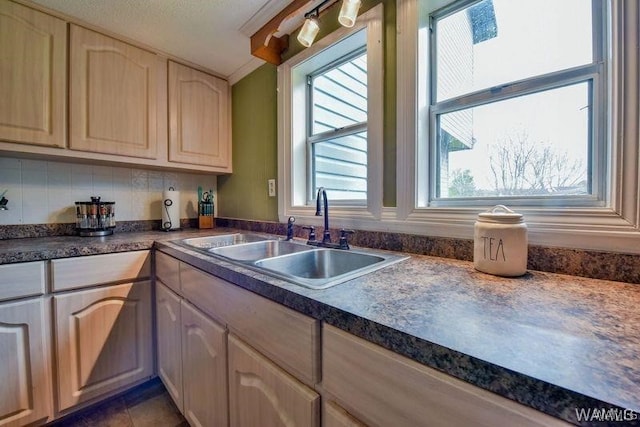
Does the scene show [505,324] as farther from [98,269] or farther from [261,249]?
[98,269]

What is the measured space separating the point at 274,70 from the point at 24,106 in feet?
4.27

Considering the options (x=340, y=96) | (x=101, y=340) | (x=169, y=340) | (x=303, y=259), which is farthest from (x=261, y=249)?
(x=340, y=96)

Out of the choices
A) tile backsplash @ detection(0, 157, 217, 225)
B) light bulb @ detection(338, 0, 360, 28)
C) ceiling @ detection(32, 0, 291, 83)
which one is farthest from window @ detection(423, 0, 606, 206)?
tile backsplash @ detection(0, 157, 217, 225)

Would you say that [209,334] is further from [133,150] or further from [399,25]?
[399,25]

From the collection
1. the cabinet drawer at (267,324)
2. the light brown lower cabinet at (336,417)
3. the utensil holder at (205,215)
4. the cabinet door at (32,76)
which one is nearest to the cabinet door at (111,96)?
the cabinet door at (32,76)

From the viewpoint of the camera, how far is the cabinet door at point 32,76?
129 centimetres

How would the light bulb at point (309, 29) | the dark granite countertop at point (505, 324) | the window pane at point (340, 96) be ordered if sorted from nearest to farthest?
1. the dark granite countertop at point (505, 324)
2. the light bulb at point (309, 29)
3. the window pane at point (340, 96)

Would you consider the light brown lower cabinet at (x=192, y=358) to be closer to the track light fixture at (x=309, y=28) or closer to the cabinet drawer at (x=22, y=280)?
the cabinet drawer at (x=22, y=280)

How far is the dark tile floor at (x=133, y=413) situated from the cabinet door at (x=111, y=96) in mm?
1367

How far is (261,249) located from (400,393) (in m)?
1.11

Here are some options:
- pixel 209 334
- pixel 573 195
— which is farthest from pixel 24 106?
pixel 573 195

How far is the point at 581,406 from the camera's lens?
0.30m

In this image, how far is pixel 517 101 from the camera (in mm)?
955

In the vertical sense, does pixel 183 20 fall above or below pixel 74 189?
above
